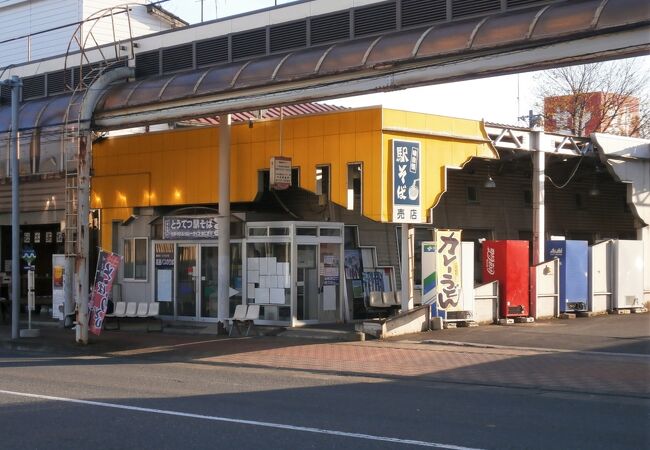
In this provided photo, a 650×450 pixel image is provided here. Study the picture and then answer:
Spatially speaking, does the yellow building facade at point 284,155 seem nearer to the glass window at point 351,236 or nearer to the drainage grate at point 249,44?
the drainage grate at point 249,44

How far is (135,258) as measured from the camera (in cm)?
2431

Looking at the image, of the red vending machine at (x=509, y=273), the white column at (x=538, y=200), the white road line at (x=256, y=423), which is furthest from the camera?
the white column at (x=538, y=200)

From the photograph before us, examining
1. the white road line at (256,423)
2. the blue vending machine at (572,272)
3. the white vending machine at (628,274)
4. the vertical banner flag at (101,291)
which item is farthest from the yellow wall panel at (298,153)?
the white road line at (256,423)

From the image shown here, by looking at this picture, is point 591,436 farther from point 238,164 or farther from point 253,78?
point 238,164

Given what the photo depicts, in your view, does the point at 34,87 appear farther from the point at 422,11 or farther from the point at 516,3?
the point at 516,3

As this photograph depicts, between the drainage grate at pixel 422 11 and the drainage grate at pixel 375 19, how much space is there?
0.30m

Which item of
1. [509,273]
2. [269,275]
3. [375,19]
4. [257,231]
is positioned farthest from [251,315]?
[375,19]

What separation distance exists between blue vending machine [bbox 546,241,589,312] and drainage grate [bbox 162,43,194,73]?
11.2m

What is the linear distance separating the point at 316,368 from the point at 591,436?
6724 mm

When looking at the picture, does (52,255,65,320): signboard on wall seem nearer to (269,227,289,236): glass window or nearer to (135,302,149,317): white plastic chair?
(135,302,149,317): white plastic chair

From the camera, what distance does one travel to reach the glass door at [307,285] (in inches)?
824

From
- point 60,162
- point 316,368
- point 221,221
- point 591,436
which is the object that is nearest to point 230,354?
point 316,368

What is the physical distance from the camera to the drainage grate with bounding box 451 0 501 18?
14305mm

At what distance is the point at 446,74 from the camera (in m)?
13.7
